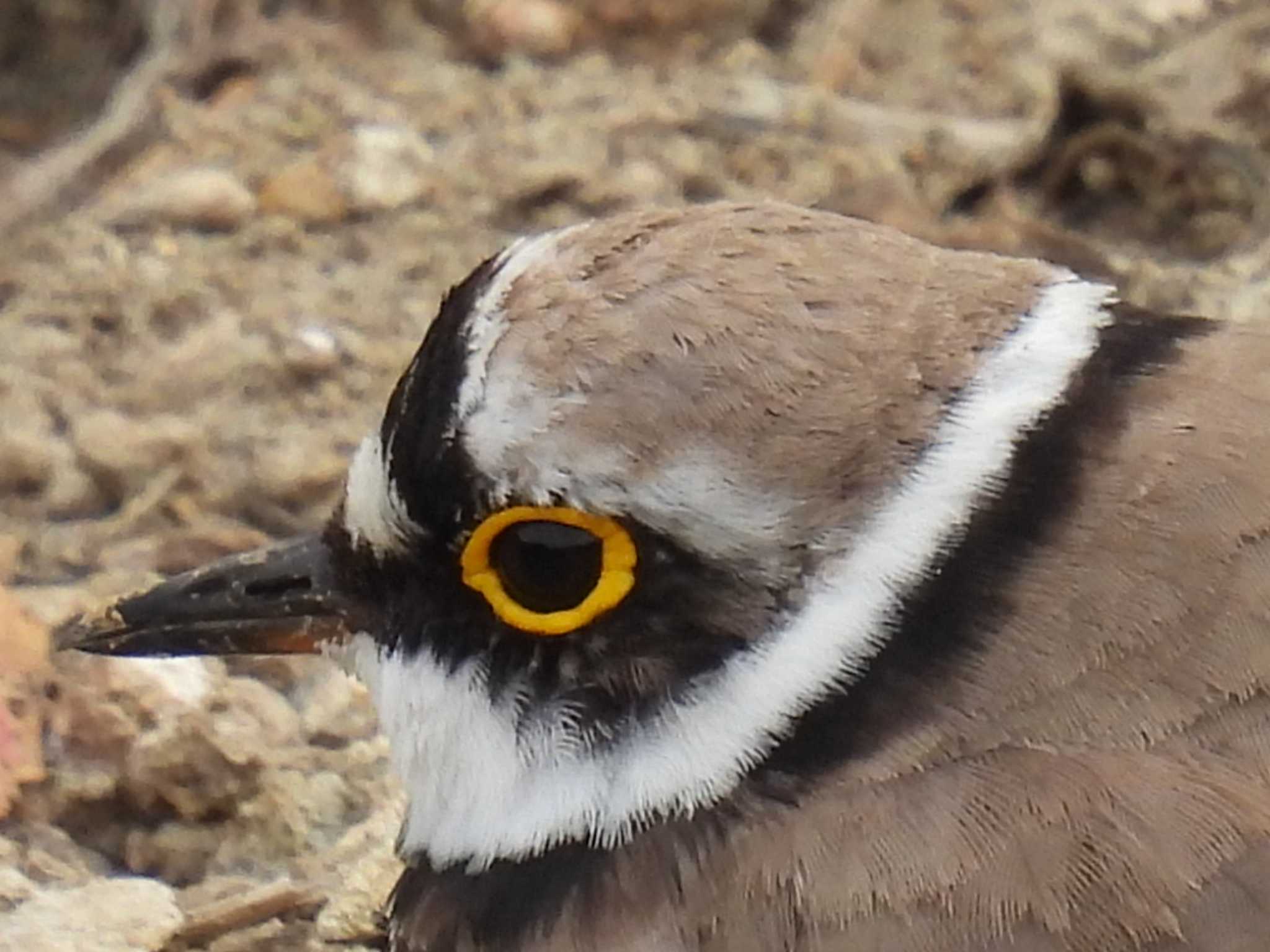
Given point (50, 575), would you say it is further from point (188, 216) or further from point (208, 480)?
point (188, 216)


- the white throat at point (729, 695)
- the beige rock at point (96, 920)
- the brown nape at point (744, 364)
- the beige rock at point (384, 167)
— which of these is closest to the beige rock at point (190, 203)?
the beige rock at point (384, 167)

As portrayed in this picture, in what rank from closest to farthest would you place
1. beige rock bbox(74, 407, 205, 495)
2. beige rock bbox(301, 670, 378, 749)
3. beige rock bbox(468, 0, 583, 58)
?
1. beige rock bbox(301, 670, 378, 749)
2. beige rock bbox(74, 407, 205, 495)
3. beige rock bbox(468, 0, 583, 58)

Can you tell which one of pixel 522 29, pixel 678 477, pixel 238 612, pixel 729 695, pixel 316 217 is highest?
pixel 678 477

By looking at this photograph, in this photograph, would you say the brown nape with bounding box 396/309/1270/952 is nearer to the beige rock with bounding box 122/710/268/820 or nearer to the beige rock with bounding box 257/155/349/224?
the beige rock with bounding box 122/710/268/820

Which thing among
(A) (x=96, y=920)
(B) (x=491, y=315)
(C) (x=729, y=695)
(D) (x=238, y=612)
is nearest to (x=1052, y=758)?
(C) (x=729, y=695)

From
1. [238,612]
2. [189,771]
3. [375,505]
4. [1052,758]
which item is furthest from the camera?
[189,771]

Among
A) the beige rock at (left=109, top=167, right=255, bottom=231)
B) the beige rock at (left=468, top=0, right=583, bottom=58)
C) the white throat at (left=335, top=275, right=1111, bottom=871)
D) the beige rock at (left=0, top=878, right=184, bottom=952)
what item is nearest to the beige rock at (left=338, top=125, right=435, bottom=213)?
the beige rock at (left=109, top=167, right=255, bottom=231)

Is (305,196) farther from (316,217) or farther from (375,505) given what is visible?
(375,505)
